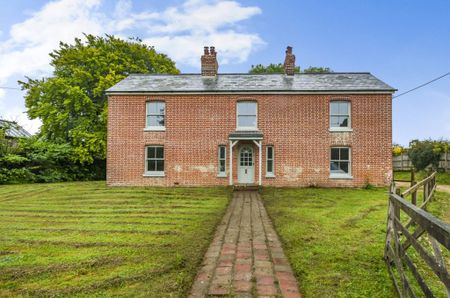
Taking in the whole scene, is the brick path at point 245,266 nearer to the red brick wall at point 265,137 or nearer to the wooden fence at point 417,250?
the wooden fence at point 417,250

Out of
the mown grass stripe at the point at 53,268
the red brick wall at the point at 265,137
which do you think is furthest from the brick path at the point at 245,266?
the red brick wall at the point at 265,137

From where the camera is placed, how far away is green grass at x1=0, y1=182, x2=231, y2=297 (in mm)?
4163

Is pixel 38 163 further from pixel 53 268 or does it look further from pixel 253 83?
pixel 53 268

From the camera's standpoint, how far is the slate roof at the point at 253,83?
17828 mm

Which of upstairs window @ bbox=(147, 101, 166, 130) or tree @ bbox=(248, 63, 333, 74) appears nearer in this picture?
upstairs window @ bbox=(147, 101, 166, 130)

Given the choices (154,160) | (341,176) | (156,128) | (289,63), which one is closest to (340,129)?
(341,176)

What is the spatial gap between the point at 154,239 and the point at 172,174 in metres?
11.6

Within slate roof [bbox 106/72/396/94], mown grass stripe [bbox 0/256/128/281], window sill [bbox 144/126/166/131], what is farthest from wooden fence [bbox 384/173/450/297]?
window sill [bbox 144/126/166/131]

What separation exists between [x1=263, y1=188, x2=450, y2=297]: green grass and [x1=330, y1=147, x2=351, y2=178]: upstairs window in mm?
5953

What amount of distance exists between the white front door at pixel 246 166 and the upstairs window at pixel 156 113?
5.15 meters

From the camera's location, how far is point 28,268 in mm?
4855

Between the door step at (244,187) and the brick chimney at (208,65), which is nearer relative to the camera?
the door step at (244,187)

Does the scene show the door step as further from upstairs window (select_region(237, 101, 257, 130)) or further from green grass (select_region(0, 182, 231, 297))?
green grass (select_region(0, 182, 231, 297))

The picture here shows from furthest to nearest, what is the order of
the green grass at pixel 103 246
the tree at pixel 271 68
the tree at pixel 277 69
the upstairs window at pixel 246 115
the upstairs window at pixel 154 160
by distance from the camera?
1. the tree at pixel 277 69
2. the tree at pixel 271 68
3. the upstairs window at pixel 154 160
4. the upstairs window at pixel 246 115
5. the green grass at pixel 103 246
